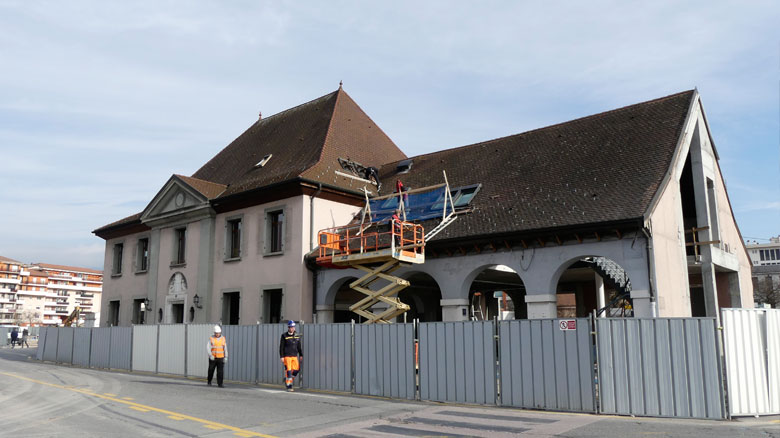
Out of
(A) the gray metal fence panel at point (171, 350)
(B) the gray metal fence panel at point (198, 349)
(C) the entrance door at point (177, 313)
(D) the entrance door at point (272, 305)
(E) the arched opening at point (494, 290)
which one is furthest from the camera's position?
(C) the entrance door at point (177, 313)

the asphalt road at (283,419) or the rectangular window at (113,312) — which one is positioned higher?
the rectangular window at (113,312)

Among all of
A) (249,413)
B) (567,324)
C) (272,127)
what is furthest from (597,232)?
(272,127)

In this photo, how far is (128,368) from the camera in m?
22.3

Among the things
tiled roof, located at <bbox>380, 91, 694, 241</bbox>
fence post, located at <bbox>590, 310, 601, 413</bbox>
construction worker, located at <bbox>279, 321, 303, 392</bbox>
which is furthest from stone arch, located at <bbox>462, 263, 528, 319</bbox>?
fence post, located at <bbox>590, 310, 601, 413</bbox>

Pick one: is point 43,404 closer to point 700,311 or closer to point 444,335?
point 444,335

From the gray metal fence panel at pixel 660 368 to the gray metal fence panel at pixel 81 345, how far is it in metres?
20.9

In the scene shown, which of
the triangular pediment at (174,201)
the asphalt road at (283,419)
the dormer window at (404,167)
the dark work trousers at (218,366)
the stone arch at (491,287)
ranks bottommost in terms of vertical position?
the asphalt road at (283,419)

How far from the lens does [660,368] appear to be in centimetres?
1062

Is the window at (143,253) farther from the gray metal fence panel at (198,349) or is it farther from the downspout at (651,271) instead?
the downspout at (651,271)

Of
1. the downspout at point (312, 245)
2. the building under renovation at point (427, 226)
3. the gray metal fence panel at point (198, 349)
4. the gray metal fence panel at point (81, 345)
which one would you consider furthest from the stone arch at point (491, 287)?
the gray metal fence panel at point (81, 345)

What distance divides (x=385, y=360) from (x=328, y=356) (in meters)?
1.94

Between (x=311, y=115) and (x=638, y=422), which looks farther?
(x=311, y=115)

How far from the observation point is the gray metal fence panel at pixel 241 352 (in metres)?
17.5

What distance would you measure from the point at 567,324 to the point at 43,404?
10853 millimetres
